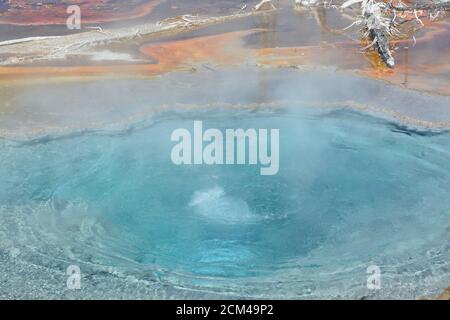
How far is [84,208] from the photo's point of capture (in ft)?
34.4

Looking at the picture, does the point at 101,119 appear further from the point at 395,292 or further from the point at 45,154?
the point at 395,292

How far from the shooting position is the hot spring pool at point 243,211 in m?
8.57

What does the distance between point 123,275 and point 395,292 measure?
12.0ft

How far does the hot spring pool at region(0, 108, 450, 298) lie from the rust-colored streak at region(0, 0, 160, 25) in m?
11.2

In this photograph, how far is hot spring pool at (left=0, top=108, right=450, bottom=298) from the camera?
857 centimetres

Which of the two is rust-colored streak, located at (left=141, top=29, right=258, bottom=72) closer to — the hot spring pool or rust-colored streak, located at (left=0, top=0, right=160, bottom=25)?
the hot spring pool

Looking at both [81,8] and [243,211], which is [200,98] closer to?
[243,211]

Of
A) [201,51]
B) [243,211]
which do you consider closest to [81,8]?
[201,51]

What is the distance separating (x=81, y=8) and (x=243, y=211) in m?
17.8

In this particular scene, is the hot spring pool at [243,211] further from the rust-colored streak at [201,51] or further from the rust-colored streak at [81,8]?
the rust-colored streak at [81,8]

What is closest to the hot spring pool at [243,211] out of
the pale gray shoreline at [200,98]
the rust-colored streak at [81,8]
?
the pale gray shoreline at [200,98]

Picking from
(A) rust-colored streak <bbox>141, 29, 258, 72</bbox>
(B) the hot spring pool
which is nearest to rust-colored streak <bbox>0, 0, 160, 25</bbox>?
(A) rust-colored streak <bbox>141, 29, 258, 72</bbox>

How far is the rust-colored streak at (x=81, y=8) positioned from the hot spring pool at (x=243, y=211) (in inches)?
442

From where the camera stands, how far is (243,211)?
10250 millimetres
